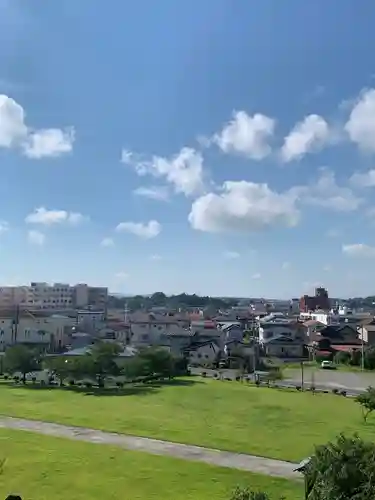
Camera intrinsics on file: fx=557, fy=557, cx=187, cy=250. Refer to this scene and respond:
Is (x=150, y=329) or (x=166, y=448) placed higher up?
(x=150, y=329)

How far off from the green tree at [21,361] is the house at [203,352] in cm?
1127

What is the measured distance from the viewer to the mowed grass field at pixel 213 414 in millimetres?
13930

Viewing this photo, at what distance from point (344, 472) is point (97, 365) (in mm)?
17872

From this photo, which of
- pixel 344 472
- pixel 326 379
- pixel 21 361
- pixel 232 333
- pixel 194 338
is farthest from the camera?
pixel 232 333

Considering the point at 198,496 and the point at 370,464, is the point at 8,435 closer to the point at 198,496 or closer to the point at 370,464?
the point at 198,496

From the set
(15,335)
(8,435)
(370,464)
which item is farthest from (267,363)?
(370,464)

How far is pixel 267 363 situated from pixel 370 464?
2581 cm

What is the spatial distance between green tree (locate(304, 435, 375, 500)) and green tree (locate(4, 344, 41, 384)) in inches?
755

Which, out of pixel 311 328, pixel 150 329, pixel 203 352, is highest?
pixel 311 328

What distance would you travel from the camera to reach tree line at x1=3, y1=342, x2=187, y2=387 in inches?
930

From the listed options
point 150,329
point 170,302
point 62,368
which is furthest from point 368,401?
point 170,302

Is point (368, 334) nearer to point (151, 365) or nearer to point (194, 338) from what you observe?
point (194, 338)

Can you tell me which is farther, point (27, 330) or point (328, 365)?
point (27, 330)

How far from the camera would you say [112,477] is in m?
10.8
